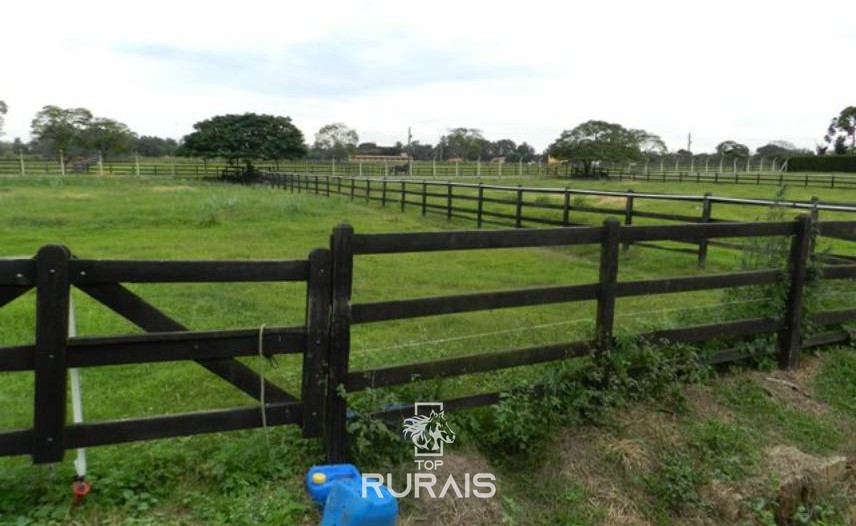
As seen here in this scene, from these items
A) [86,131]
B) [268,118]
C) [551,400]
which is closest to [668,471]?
[551,400]

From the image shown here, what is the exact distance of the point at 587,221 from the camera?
15.2 meters

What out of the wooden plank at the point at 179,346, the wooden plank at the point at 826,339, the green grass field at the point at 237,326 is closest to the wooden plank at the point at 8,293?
the wooden plank at the point at 179,346

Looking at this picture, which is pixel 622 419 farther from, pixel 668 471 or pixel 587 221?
pixel 587 221

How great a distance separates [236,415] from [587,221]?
1297 centimetres

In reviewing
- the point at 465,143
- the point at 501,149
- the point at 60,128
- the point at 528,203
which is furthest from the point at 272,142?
the point at 501,149

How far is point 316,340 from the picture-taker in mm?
3428

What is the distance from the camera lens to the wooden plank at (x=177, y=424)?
307 cm

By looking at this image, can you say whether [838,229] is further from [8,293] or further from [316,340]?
[8,293]

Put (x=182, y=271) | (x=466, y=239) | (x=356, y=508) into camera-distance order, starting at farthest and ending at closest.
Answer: (x=466, y=239) → (x=182, y=271) → (x=356, y=508)

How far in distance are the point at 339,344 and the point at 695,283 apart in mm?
2914

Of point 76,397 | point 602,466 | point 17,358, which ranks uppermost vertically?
point 17,358

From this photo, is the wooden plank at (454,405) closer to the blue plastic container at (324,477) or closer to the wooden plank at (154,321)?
the blue plastic container at (324,477)

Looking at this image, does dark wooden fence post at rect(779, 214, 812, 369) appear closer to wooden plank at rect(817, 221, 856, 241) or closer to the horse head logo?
wooden plank at rect(817, 221, 856, 241)

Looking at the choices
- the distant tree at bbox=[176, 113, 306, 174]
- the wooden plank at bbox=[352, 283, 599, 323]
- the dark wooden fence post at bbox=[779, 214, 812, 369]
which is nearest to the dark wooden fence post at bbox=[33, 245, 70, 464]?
the wooden plank at bbox=[352, 283, 599, 323]
